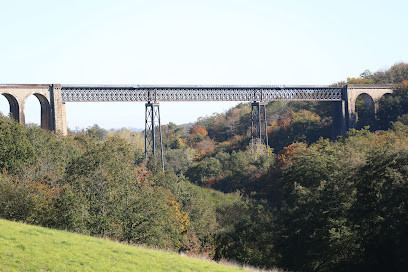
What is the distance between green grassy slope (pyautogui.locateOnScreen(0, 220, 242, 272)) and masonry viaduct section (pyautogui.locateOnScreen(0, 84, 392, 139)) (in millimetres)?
31162

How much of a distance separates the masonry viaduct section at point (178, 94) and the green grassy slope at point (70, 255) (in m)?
31.2

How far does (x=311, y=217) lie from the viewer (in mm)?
28281

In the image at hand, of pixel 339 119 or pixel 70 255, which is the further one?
pixel 339 119

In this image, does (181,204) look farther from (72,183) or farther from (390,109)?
(390,109)

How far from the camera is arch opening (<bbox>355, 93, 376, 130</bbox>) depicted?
6224cm

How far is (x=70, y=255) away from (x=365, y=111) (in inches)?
2212

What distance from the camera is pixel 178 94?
53594mm

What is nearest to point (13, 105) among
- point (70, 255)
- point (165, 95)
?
point (165, 95)

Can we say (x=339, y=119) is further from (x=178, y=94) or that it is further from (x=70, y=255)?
(x=70, y=255)

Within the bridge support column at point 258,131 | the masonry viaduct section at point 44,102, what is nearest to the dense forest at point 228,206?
the masonry viaduct section at point 44,102

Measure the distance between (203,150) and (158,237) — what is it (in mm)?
56508

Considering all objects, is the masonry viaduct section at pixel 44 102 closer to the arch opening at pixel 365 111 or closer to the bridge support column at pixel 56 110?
the bridge support column at pixel 56 110

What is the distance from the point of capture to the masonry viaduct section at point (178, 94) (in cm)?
4706

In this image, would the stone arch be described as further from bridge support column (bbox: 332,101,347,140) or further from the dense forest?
bridge support column (bbox: 332,101,347,140)
